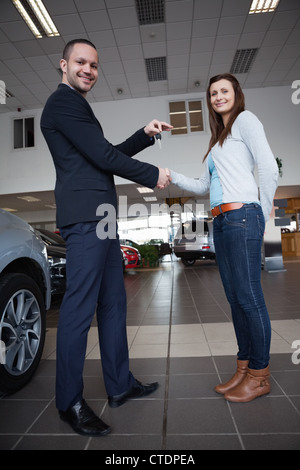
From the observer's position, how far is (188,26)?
7438 mm

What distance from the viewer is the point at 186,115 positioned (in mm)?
10867

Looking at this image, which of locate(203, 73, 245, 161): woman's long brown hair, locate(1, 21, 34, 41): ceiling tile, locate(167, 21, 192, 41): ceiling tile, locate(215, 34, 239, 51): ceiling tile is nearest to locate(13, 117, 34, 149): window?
locate(1, 21, 34, 41): ceiling tile

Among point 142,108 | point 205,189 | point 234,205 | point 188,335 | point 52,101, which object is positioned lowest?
point 188,335

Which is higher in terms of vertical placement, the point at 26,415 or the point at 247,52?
the point at 247,52

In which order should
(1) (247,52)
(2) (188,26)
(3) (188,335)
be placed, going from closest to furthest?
(3) (188,335), (2) (188,26), (1) (247,52)

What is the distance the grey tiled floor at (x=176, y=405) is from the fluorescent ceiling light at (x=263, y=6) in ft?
23.6

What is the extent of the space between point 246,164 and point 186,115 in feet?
33.1

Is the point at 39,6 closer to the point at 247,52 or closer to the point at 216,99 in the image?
the point at 247,52

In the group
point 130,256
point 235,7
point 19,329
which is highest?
point 235,7

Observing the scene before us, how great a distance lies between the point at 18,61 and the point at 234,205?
356 inches

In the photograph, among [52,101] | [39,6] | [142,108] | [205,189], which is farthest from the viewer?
[142,108]

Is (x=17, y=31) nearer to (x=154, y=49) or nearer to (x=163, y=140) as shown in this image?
(x=154, y=49)

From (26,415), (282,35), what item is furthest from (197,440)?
(282,35)

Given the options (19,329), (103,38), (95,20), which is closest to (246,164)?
(19,329)
